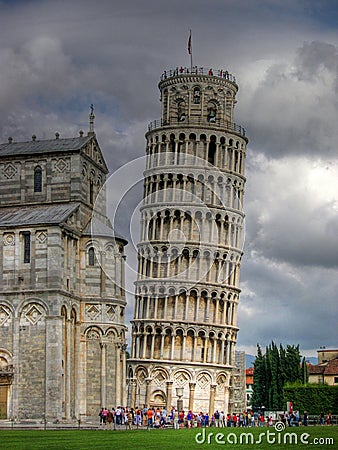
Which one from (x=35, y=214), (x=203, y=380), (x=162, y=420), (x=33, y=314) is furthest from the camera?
(x=203, y=380)

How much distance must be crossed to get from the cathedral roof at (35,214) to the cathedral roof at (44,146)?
3806mm

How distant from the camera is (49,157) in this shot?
2510 inches

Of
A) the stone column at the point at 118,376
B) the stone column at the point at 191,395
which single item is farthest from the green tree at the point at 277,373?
the stone column at the point at 118,376

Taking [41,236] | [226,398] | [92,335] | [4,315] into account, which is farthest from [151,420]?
[226,398]

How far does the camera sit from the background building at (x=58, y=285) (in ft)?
187

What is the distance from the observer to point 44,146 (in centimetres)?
6469

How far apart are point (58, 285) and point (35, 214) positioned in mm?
5461

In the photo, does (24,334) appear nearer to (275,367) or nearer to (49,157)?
(49,157)

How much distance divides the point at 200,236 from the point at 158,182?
23.5 ft

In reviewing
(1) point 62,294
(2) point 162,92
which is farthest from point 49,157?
(2) point 162,92

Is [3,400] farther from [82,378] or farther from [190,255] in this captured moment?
[190,255]

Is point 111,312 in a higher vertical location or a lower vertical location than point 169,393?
higher

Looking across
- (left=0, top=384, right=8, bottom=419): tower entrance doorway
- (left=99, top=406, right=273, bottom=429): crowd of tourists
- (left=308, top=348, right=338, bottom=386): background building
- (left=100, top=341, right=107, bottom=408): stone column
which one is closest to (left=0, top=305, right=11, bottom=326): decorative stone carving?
(left=0, top=384, right=8, bottom=419): tower entrance doorway

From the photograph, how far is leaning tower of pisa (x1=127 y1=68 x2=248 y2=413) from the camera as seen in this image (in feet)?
303
